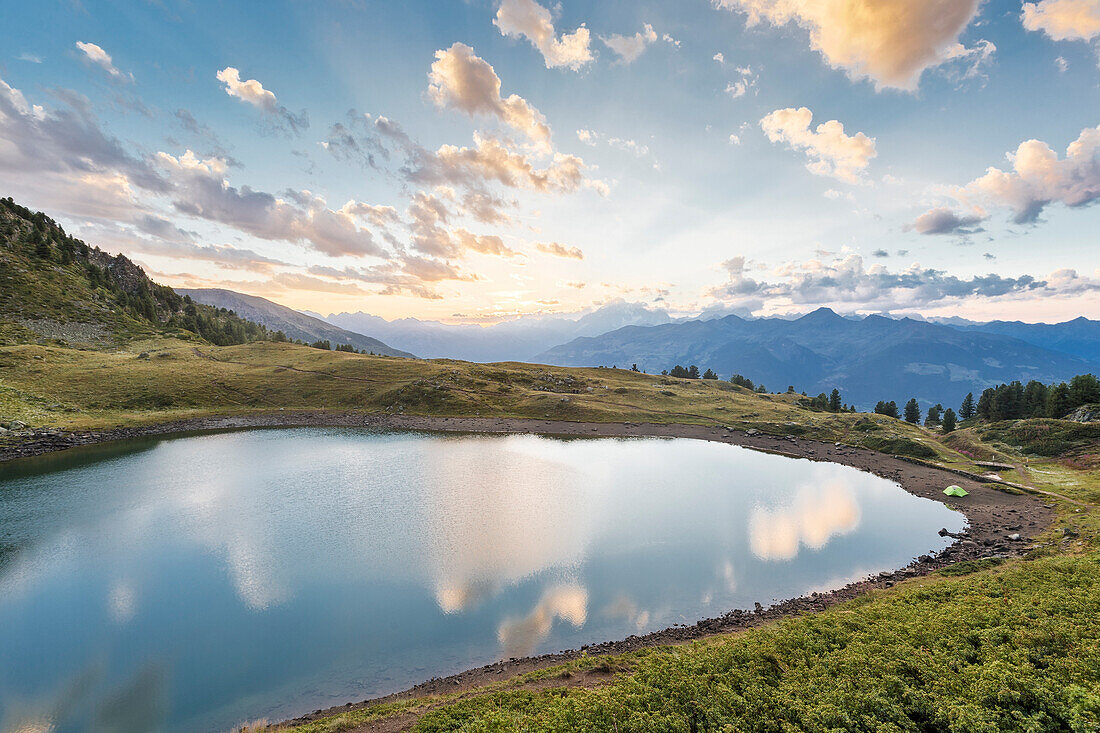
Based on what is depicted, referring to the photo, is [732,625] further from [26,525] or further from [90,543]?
[26,525]

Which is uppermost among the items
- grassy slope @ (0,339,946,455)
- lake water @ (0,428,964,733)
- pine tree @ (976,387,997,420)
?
pine tree @ (976,387,997,420)

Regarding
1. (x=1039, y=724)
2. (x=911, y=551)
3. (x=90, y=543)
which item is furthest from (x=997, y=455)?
(x=90, y=543)

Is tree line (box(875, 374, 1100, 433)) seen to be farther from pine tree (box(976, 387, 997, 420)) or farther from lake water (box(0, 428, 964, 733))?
lake water (box(0, 428, 964, 733))

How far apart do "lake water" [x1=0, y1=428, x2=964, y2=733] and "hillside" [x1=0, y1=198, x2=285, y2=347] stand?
346ft

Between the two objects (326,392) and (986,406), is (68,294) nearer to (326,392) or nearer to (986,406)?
(326,392)

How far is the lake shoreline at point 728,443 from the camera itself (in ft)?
89.5

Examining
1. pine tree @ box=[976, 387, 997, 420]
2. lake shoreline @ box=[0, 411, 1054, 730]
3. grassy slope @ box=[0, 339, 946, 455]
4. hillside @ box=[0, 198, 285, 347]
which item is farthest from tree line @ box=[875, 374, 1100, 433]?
hillside @ box=[0, 198, 285, 347]

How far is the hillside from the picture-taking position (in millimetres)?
134250

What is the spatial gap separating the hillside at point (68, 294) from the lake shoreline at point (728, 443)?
8316cm

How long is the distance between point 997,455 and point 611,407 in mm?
88741

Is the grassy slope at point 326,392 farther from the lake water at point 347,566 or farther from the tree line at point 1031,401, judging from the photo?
the lake water at point 347,566

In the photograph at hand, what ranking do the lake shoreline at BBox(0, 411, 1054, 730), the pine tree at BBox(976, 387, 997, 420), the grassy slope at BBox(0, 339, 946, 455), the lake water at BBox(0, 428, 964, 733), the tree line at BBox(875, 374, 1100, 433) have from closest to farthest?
the lake water at BBox(0, 428, 964, 733)
the lake shoreline at BBox(0, 411, 1054, 730)
the grassy slope at BBox(0, 339, 946, 455)
the tree line at BBox(875, 374, 1100, 433)
the pine tree at BBox(976, 387, 997, 420)

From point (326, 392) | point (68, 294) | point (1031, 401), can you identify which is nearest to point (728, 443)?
point (1031, 401)

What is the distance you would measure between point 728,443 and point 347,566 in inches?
3742
